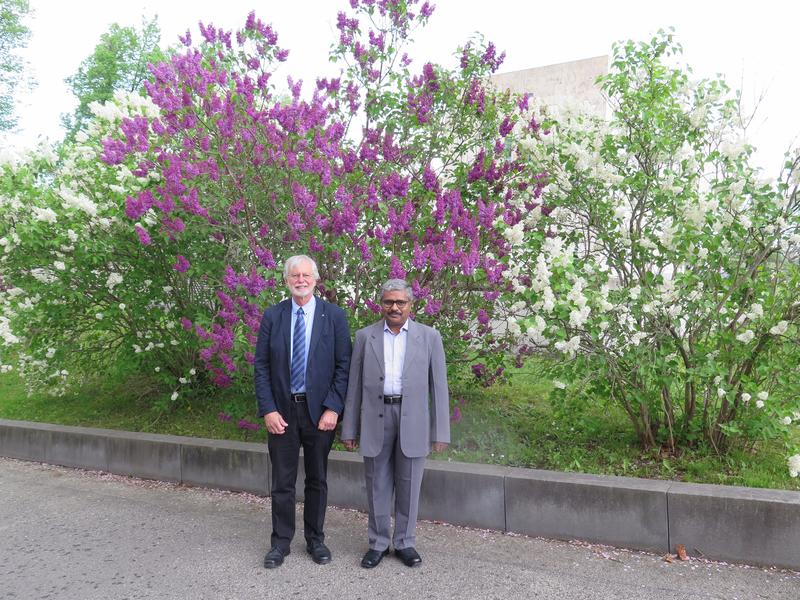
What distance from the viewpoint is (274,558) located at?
394cm

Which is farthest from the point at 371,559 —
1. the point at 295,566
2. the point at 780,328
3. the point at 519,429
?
the point at 780,328

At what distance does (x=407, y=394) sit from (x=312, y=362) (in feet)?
1.96

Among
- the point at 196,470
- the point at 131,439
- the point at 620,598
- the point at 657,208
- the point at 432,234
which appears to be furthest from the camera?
the point at 131,439

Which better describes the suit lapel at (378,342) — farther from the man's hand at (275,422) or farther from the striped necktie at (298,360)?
the man's hand at (275,422)

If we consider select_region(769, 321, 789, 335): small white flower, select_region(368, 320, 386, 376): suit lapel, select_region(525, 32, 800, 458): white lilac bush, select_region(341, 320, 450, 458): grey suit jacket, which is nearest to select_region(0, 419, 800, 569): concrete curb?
select_region(525, 32, 800, 458): white lilac bush

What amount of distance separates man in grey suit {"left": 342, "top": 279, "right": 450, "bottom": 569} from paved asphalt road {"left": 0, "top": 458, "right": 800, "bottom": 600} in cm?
29

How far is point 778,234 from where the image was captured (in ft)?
13.9

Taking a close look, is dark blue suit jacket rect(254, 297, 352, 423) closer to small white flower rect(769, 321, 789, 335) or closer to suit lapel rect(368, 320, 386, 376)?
suit lapel rect(368, 320, 386, 376)

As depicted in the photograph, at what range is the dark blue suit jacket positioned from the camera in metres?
4.01

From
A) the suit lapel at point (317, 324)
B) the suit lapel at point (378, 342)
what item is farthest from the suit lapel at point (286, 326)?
the suit lapel at point (378, 342)

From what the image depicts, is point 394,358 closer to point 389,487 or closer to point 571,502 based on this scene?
point 389,487

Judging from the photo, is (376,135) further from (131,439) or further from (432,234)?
(131,439)

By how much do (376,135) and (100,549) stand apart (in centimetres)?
356

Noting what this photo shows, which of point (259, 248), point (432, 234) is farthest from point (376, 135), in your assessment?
point (259, 248)
